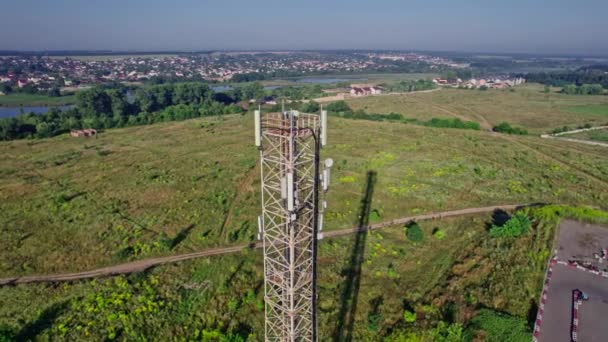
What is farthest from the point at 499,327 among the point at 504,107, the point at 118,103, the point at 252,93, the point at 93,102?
the point at 252,93

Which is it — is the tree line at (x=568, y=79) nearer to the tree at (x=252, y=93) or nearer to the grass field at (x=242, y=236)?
the tree at (x=252, y=93)

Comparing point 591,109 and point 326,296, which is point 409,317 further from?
point 591,109

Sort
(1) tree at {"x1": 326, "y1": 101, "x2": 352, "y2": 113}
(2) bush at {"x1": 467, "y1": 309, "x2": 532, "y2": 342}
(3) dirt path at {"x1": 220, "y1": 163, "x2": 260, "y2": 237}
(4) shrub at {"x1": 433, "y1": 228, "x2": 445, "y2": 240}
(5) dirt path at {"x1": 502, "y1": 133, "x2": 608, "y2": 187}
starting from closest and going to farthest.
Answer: (2) bush at {"x1": 467, "y1": 309, "x2": 532, "y2": 342}, (4) shrub at {"x1": 433, "y1": 228, "x2": 445, "y2": 240}, (3) dirt path at {"x1": 220, "y1": 163, "x2": 260, "y2": 237}, (5) dirt path at {"x1": 502, "y1": 133, "x2": 608, "y2": 187}, (1) tree at {"x1": 326, "y1": 101, "x2": 352, "y2": 113}

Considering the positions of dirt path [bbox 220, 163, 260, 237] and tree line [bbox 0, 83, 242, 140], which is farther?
tree line [bbox 0, 83, 242, 140]

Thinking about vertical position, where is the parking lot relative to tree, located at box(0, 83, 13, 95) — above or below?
below

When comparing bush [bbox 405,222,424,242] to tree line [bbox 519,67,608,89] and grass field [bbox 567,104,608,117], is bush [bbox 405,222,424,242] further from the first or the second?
tree line [bbox 519,67,608,89]

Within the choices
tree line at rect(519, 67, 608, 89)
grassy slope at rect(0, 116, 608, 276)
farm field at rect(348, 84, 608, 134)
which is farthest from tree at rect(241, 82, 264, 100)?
tree line at rect(519, 67, 608, 89)

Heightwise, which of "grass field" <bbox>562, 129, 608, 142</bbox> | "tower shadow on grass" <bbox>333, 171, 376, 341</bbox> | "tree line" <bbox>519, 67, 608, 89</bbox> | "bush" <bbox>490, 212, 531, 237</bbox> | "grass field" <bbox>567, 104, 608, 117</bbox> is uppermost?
"tree line" <bbox>519, 67, 608, 89</bbox>

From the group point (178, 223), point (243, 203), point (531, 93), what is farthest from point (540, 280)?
point (531, 93)
